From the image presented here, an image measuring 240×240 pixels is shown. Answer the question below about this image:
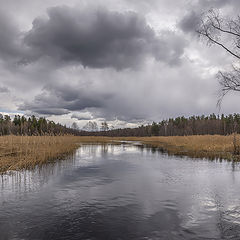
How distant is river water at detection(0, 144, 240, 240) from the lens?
19.3ft

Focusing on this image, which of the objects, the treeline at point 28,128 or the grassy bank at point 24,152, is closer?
the grassy bank at point 24,152

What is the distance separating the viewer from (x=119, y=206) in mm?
7957

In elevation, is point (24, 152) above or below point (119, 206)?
above

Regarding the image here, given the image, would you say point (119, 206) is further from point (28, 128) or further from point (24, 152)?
point (28, 128)

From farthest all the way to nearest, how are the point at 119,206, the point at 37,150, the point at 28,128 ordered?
1. the point at 28,128
2. the point at 37,150
3. the point at 119,206

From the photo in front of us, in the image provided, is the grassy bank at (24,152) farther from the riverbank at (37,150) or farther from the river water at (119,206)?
the river water at (119,206)

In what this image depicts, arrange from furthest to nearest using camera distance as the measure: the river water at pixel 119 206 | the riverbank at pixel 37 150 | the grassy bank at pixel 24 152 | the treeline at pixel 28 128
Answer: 1. the treeline at pixel 28 128
2. the riverbank at pixel 37 150
3. the grassy bank at pixel 24 152
4. the river water at pixel 119 206

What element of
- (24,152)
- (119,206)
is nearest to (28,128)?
(24,152)

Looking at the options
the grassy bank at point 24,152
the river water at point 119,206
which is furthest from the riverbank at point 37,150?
the river water at point 119,206

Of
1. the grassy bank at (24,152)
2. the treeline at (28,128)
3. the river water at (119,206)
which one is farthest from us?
the treeline at (28,128)

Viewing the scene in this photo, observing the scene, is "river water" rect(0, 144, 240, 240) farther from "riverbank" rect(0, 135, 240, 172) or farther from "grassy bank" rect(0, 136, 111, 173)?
"riverbank" rect(0, 135, 240, 172)

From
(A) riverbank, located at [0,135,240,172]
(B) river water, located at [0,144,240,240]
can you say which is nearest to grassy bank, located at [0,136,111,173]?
(A) riverbank, located at [0,135,240,172]

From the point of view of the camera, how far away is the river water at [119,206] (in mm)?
5883

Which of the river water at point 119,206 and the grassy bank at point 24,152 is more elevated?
the grassy bank at point 24,152
